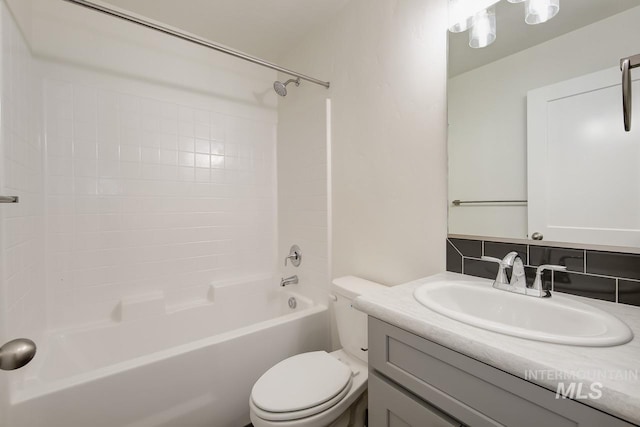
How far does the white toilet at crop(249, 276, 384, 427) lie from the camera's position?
0.97 m

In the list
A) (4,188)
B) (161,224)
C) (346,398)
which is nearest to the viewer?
(4,188)

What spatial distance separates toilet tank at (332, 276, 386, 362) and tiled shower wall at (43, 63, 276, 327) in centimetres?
A: 104

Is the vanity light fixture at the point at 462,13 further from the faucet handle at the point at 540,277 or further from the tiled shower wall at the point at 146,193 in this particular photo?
the tiled shower wall at the point at 146,193

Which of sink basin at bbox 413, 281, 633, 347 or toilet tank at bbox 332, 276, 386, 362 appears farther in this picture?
toilet tank at bbox 332, 276, 386, 362

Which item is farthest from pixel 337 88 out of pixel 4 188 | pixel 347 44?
pixel 4 188

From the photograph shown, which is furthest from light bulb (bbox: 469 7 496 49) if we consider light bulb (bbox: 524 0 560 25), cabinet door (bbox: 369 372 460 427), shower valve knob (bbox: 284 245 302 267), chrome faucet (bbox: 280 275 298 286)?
chrome faucet (bbox: 280 275 298 286)

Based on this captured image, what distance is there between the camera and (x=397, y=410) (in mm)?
779

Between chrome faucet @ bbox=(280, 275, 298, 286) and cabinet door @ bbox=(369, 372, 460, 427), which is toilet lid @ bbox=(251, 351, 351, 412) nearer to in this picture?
cabinet door @ bbox=(369, 372, 460, 427)

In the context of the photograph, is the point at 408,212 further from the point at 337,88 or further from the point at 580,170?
the point at 337,88

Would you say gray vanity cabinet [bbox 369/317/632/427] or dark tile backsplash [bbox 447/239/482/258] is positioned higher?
dark tile backsplash [bbox 447/239/482/258]

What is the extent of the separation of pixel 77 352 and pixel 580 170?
2.42 metres

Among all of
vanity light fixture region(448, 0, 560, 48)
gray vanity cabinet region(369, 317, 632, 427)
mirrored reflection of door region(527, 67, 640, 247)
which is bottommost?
gray vanity cabinet region(369, 317, 632, 427)

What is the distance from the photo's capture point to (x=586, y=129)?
2.71ft

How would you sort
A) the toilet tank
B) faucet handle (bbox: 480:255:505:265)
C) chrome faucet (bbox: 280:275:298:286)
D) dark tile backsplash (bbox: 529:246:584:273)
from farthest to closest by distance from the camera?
chrome faucet (bbox: 280:275:298:286)
the toilet tank
faucet handle (bbox: 480:255:505:265)
dark tile backsplash (bbox: 529:246:584:273)
